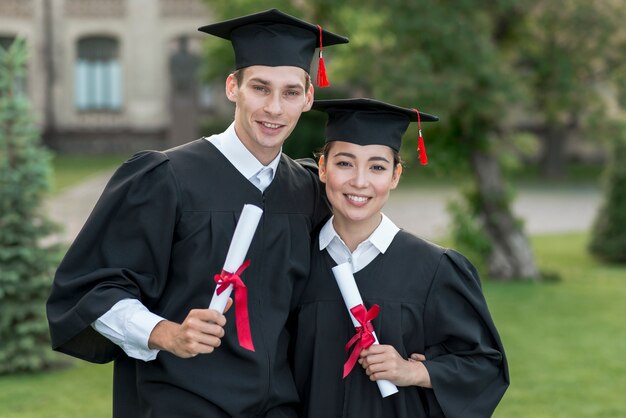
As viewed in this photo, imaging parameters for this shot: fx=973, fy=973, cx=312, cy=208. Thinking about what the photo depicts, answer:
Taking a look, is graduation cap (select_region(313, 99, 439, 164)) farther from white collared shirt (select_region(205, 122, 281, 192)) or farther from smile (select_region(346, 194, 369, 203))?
white collared shirt (select_region(205, 122, 281, 192))

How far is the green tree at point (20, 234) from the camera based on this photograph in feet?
21.4

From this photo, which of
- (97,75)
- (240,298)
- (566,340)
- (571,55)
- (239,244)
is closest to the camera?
(239,244)

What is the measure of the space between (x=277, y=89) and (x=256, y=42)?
0.59ft

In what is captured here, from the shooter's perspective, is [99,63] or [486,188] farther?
[99,63]

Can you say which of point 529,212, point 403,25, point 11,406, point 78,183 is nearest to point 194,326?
point 11,406

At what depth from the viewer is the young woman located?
3.04m

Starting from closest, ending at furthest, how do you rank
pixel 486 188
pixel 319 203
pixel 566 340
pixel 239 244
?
pixel 239 244 < pixel 319 203 < pixel 566 340 < pixel 486 188

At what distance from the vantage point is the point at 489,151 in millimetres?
10305

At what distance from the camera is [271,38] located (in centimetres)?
301

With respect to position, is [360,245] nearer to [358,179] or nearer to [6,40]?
[358,179]

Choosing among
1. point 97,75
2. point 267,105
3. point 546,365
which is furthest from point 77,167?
point 267,105

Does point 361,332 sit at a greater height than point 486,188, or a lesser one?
greater

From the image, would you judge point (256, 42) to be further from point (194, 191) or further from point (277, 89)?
point (194, 191)

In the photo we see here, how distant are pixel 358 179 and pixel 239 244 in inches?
22.2
